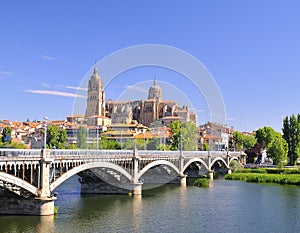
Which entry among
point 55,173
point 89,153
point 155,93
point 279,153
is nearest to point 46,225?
point 55,173

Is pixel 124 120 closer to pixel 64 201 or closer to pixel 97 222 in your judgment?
pixel 64 201

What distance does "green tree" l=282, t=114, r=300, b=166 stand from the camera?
243ft

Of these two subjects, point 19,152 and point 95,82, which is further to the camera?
point 95,82

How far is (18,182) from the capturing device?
895 inches

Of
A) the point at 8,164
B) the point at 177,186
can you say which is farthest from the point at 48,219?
the point at 177,186

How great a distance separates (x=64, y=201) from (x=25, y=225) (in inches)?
392

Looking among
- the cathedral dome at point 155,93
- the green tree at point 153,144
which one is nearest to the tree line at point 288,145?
the green tree at point 153,144

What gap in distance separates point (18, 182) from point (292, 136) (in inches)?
2419

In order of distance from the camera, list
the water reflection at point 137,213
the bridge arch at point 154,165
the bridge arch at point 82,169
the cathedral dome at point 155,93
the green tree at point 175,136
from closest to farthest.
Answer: the water reflection at point 137,213
the bridge arch at point 82,169
the bridge arch at point 154,165
the green tree at point 175,136
the cathedral dome at point 155,93

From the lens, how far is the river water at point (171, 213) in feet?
→ 79.4

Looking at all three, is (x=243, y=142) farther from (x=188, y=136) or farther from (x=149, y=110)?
(x=149, y=110)

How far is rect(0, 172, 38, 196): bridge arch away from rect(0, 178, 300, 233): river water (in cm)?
184

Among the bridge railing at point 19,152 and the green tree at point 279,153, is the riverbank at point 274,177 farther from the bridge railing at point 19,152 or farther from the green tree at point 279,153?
the bridge railing at point 19,152

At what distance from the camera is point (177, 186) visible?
49094mm
